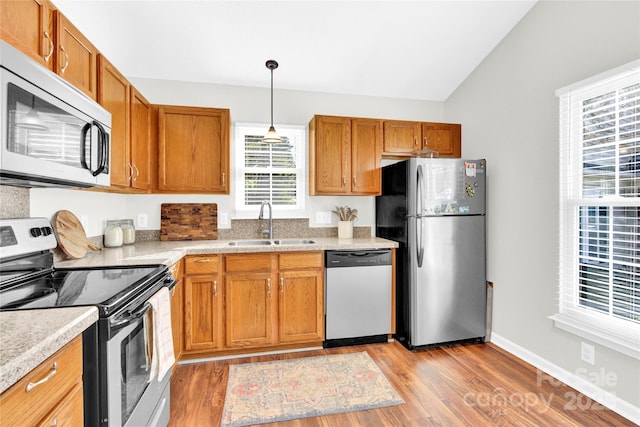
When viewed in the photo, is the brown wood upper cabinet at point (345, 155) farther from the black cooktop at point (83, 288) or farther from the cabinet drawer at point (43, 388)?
the cabinet drawer at point (43, 388)

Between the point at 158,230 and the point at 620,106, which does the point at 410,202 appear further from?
the point at 158,230

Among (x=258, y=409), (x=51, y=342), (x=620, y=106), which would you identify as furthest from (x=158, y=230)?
(x=620, y=106)

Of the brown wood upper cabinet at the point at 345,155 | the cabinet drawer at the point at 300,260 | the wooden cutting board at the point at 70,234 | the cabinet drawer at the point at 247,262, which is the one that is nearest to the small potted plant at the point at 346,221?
the brown wood upper cabinet at the point at 345,155

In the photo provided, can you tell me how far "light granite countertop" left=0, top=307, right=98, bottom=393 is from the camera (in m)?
0.73

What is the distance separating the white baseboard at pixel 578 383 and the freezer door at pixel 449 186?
123 centimetres

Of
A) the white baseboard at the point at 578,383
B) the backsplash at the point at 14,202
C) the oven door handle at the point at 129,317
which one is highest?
the backsplash at the point at 14,202

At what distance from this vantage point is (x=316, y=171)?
3.13m

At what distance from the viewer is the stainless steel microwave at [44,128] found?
1.06m

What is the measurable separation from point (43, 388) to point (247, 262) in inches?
72.8

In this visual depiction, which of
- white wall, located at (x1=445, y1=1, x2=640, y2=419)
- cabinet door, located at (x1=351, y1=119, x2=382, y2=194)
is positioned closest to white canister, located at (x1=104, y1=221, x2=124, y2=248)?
cabinet door, located at (x1=351, y1=119, x2=382, y2=194)

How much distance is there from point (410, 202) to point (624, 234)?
4.67ft

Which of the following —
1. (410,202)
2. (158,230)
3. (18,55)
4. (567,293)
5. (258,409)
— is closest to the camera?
(18,55)

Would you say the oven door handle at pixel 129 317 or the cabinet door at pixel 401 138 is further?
the cabinet door at pixel 401 138

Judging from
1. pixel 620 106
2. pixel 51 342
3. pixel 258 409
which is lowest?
pixel 258 409
